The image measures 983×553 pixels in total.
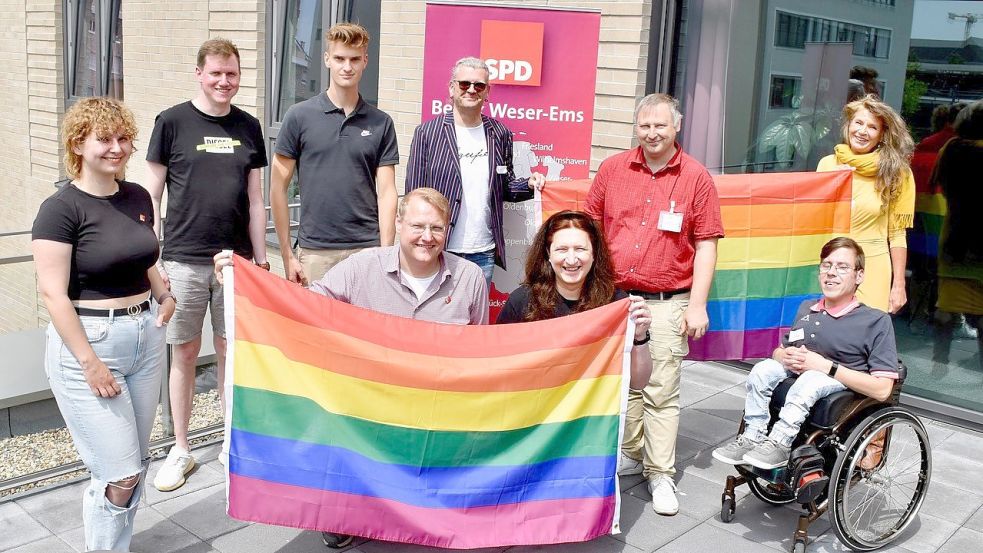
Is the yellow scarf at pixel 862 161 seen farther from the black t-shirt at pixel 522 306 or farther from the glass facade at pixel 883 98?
the black t-shirt at pixel 522 306

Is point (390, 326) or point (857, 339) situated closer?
point (390, 326)

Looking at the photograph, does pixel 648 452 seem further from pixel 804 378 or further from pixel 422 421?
pixel 422 421

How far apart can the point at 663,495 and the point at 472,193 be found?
5.68ft

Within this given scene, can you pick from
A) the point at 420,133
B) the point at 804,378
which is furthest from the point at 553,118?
the point at 804,378

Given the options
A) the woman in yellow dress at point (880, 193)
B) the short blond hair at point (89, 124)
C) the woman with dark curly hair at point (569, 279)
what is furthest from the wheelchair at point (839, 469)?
the short blond hair at point (89, 124)

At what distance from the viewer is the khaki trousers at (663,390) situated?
4.35 meters

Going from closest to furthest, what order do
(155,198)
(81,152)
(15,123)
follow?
(81,152) < (155,198) < (15,123)

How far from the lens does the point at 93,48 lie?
13633 mm

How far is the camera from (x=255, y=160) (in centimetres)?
441

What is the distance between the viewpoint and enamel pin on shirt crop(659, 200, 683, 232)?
4195 millimetres

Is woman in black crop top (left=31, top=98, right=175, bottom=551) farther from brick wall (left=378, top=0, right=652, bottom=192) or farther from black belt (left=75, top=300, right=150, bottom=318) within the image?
brick wall (left=378, top=0, right=652, bottom=192)

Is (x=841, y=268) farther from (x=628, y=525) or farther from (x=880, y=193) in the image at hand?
(x=628, y=525)

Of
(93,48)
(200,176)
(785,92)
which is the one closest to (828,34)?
(785,92)

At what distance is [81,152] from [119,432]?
3.23 ft
